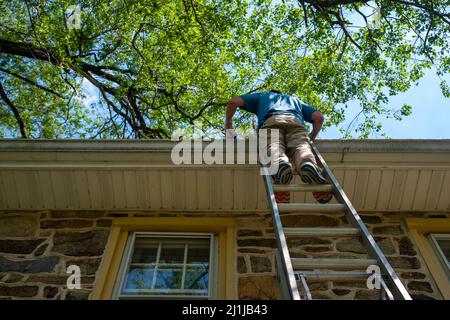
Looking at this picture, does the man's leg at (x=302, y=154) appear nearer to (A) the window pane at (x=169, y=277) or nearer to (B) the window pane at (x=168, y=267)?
(B) the window pane at (x=168, y=267)

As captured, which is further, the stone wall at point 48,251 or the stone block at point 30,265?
the stone block at point 30,265

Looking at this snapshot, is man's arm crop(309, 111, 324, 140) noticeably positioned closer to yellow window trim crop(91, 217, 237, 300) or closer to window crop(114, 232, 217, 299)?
yellow window trim crop(91, 217, 237, 300)

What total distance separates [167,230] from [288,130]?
1677 millimetres

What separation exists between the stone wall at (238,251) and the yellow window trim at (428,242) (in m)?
0.07

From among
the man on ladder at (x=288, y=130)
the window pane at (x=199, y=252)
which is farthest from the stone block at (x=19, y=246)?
the man on ladder at (x=288, y=130)

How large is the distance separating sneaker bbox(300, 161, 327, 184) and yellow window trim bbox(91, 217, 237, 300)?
1.18 meters

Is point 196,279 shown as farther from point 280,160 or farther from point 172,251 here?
point 280,160

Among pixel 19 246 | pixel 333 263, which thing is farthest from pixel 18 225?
pixel 333 263

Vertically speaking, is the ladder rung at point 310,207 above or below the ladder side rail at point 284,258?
above

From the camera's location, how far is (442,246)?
13.5 feet

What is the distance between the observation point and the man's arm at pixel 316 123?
4062 mm

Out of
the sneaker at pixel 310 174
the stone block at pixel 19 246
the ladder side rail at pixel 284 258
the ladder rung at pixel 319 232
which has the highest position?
the stone block at pixel 19 246

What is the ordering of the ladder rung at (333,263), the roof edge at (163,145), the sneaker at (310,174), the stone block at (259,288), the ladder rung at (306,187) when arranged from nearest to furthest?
1. the ladder rung at (333,263)
2. the ladder rung at (306,187)
3. the sneaker at (310,174)
4. the stone block at (259,288)
5. the roof edge at (163,145)

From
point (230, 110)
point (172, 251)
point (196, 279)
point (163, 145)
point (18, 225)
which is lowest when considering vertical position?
point (196, 279)
